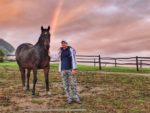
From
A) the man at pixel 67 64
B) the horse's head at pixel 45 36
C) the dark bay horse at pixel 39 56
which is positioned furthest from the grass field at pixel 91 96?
the horse's head at pixel 45 36

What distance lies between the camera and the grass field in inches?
741

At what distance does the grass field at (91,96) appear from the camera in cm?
1881

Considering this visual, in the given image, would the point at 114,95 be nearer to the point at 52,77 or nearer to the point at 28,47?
the point at 28,47

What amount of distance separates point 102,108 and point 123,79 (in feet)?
41.2

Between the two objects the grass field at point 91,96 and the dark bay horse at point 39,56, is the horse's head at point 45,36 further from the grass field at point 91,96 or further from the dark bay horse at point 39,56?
the grass field at point 91,96

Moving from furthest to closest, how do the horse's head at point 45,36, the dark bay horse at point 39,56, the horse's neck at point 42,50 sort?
the horse's neck at point 42,50, the dark bay horse at point 39,56, the horse's head at point 45,36

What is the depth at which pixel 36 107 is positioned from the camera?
61.9 ft

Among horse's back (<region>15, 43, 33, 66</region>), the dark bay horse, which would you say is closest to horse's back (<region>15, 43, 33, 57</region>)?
horse's back (<region>15, 43, 33, 66</region>)

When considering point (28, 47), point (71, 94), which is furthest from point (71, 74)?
point (28, 47)

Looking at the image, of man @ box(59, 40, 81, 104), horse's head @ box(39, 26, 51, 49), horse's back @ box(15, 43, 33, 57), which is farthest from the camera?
horse's back @ box(15, 43, 33, 57)

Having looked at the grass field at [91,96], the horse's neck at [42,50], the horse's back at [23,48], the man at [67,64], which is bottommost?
the grass field at [91,96]

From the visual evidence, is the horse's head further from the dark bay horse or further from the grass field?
the grass field

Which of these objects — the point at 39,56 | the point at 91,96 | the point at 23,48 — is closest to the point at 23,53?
the point at 23,48

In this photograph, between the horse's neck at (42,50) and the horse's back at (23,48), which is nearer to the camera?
the horse's neck at (42,50)
